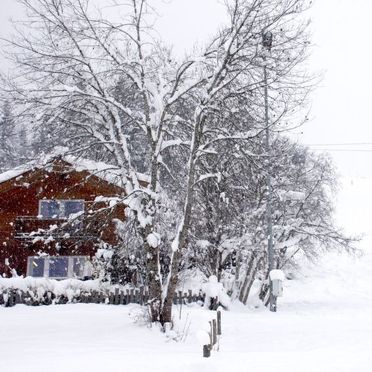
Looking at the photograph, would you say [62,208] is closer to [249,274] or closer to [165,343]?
[249,274]

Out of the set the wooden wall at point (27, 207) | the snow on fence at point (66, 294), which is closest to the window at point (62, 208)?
the wooden wall at point (27, 207)

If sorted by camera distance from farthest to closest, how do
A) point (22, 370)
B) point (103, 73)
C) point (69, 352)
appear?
point (103, 73), point (69, 352), point (22, 370)

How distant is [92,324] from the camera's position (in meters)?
12.9

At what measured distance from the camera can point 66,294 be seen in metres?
18.4

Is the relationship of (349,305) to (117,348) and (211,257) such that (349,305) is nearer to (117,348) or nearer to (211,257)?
(211,257)

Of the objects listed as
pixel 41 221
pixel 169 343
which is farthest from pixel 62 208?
pixel 169 343

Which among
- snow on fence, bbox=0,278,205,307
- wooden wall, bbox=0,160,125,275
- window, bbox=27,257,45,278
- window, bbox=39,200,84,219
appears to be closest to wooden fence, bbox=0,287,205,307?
snow on fence, bbox=0,278,205,307

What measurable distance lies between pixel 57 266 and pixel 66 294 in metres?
8.07

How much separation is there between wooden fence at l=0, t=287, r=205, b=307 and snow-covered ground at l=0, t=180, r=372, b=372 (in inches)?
27.3

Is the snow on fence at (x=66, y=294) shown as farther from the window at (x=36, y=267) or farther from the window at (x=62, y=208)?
the window at (x=36, y=267)

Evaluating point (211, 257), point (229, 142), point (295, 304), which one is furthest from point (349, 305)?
point (229, 142)

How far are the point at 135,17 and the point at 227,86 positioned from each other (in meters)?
3.00

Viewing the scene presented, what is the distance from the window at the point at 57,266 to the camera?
25.9 meters

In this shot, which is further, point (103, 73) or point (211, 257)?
point (211, 257)
